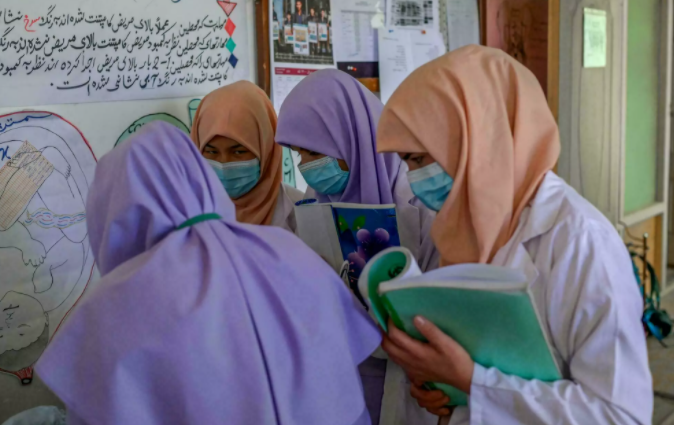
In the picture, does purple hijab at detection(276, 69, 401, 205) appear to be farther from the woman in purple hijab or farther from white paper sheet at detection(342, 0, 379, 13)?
white paper sheet at detection(342, 0, 379, 13)

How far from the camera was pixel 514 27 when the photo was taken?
11.1 ft

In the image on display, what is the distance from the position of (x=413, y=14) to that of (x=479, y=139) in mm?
1933

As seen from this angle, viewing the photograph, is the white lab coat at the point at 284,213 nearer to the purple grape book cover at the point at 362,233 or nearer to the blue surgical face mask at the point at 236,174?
the blue surgical face mask at the point at 236,174

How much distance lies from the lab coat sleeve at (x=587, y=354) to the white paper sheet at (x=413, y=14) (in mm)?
1999

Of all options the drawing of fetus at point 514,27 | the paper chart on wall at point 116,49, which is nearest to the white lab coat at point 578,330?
the paper chart on wall at point 116,49

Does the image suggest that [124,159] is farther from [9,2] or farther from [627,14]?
[627,14]

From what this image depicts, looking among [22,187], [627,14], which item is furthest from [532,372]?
[627,14]

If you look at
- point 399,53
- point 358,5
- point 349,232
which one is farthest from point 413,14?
point 349,232

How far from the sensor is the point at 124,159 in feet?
3.10

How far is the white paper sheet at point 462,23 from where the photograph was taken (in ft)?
10.2

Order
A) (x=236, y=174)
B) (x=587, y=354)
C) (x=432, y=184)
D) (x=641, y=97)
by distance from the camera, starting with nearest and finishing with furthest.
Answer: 1. (x=587, y=354)
2. (x=432, y=184)
3. (x=236, y=174)
4. (x=641, y=97)

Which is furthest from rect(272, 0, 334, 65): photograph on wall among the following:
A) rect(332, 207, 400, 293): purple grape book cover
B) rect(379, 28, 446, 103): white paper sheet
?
rect(332, 207, 400, 293): purple grape book cover

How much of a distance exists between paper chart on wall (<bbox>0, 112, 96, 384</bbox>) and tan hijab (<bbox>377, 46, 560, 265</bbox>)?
1.02 metres

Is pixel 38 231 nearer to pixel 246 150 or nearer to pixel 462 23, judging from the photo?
pixel 246 150
